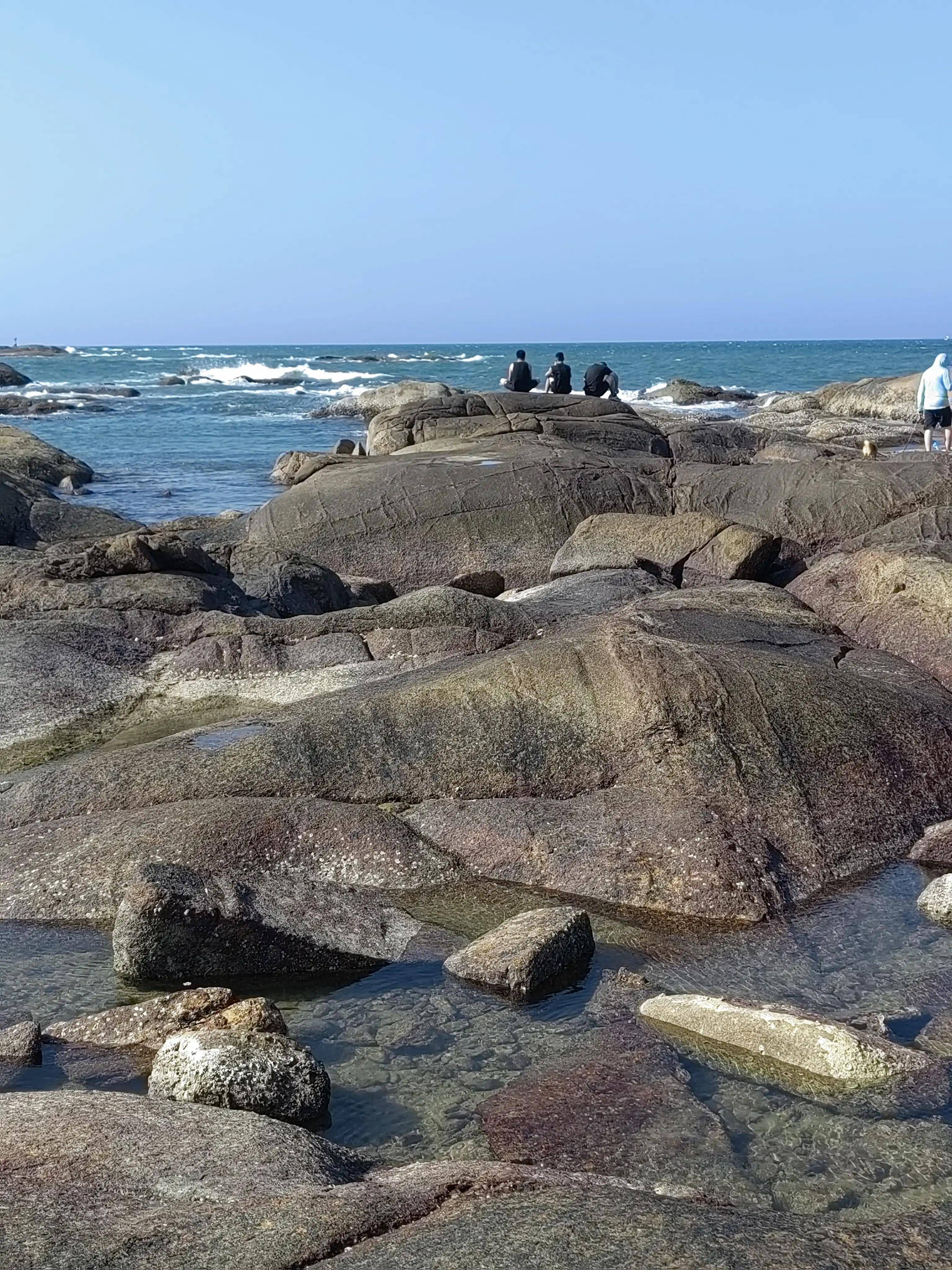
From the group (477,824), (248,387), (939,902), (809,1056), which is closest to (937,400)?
(939,902)

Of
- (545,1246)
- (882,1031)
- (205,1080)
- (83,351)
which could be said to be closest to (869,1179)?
(882,1031)

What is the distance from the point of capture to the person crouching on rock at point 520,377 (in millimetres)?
28484

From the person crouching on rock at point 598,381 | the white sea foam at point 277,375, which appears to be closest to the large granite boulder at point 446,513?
the person crouching on rock at point 598,381

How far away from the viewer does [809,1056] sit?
557cm

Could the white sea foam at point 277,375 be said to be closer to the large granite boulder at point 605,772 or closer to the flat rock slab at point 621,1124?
the large granite boulder at point 605,772

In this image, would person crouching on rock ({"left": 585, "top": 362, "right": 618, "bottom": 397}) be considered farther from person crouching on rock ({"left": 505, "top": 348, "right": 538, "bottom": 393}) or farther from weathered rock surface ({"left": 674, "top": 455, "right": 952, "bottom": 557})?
weathered rock surface ({"left": 674, "top": 455, "right": 952, "bottom": 557})

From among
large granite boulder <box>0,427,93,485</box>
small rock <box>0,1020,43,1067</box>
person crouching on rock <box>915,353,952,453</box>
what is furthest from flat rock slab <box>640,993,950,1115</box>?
large granite boulder <box>0,427,93,485</box>

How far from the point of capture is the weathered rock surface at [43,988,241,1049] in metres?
5.74

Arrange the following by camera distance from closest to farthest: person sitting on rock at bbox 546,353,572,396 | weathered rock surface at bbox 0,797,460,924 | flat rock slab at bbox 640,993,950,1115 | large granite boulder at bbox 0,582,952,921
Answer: flat rock slab at bbox 640,993,950,1115
weathered rock surface at bbox 0,797,460,924
large granite boulder at bbox 0,582,952,921
person sitting on rock at bbox 546,353,572,396

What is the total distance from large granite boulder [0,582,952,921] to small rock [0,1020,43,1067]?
1.74 metres

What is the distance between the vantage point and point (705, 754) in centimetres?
824

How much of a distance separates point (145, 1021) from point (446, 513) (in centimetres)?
1144

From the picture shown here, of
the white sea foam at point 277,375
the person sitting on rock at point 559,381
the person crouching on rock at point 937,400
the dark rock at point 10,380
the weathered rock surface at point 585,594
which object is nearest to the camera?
the weathered rock surface at point 585,594

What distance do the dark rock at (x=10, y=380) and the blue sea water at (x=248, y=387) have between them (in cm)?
97
